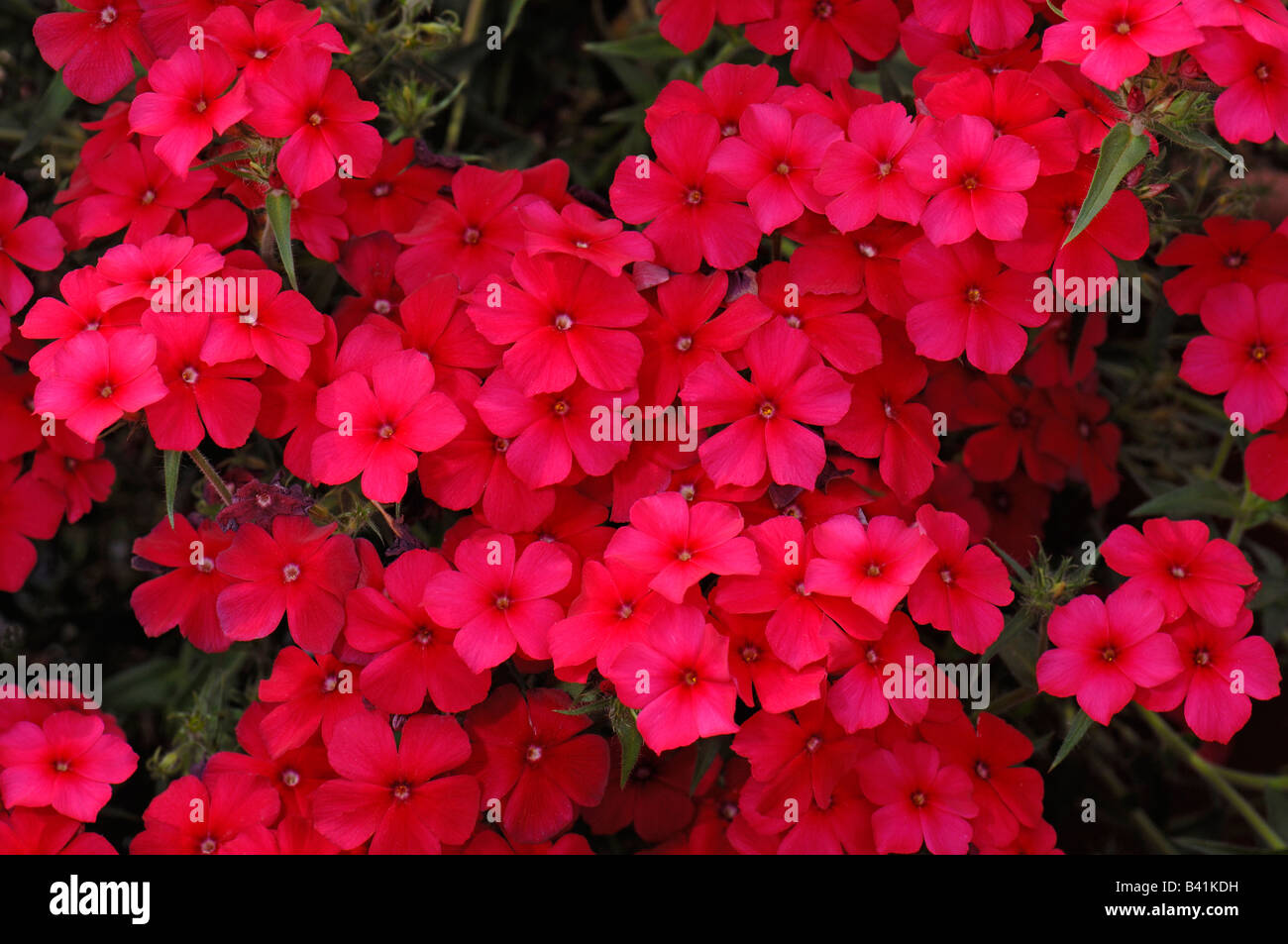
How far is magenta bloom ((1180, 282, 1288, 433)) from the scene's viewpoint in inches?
61.8

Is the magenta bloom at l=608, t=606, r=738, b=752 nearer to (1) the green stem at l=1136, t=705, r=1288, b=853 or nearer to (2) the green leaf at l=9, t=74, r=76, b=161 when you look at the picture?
(1) the green stem at l=1136, t=705, r=1288, b=853

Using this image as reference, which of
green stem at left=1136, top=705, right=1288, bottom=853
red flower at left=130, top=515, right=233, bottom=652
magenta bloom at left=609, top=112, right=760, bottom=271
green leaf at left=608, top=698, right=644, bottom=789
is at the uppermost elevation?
magenta bloom at left=609, top=112, right=760, bottom=271

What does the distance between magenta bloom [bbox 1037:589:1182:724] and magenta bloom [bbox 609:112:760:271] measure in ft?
1.95

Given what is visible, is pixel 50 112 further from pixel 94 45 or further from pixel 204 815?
pixel 204 815

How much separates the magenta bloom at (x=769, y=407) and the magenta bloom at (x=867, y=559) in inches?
3.0

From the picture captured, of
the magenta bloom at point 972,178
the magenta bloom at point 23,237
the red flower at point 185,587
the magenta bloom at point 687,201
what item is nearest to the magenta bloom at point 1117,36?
the magenta bloom at point 972,178

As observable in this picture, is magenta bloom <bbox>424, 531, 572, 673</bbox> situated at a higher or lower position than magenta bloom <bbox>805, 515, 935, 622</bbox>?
lower

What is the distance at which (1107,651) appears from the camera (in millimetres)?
1425

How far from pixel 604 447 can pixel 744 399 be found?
0.58 feet

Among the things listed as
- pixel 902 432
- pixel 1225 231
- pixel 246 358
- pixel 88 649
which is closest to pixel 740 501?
pixel 902 432

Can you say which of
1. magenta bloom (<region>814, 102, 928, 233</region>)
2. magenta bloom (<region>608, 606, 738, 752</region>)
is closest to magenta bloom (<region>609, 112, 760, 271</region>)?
magenta bloom (<region>814, 102, 928, 233</region>)

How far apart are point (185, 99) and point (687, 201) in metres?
0.63

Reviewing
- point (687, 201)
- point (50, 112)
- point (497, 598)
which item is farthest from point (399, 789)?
point (50, 112)

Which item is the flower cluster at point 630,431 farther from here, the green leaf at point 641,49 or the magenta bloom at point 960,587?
the green leaf at point 641,49
